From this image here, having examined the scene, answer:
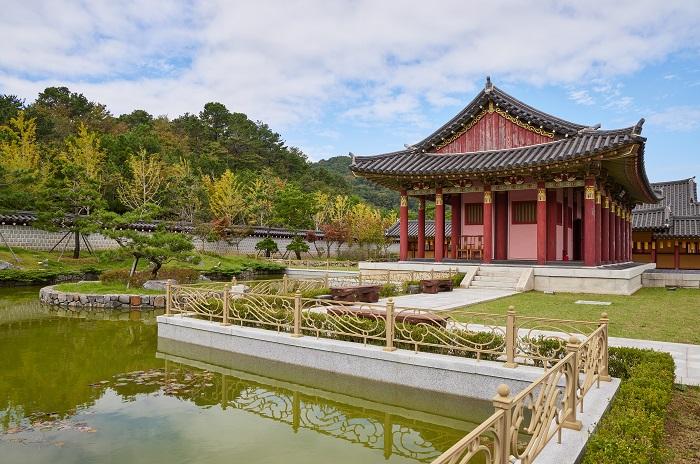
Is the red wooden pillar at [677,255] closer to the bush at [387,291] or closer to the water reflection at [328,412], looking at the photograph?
the bush at [387,291]

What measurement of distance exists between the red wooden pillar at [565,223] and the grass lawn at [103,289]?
58.8 feet

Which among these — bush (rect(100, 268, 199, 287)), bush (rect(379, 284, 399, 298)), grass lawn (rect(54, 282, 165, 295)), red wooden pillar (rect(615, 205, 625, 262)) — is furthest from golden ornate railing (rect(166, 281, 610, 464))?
red wooden pillar (rect(615, 205, 625, 262))

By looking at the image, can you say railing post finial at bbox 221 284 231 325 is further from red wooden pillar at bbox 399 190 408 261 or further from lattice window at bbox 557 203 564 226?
lattice window at bbox 557 203 564 226

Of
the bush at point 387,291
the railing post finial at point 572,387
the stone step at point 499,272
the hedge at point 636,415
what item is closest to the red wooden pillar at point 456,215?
the stone step at point 499,272

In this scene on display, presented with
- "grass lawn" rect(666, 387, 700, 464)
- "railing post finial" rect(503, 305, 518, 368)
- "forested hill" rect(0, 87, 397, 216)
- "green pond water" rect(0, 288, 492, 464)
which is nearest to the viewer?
"grass lawn" rect(666, 387, 700, 464)

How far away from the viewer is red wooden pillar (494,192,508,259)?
2278 cm

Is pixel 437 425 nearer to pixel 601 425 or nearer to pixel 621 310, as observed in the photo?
pixel 601 425

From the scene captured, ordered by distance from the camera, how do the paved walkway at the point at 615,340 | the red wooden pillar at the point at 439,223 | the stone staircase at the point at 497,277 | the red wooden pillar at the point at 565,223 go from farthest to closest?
1. the red wooden pillar at the point at 565,223
2. the red wooden pillar at the point at 439,223
3. the stone staircase at the point at 497,277
4. the paved walkway at the point at 615,340

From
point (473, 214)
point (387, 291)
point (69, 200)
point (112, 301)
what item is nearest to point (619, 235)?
point (473, 214)

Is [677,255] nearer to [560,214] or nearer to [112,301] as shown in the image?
[560,214]

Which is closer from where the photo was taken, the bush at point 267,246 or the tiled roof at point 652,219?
the tiled roof at point 652,219

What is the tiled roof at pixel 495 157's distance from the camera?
17.4 meters

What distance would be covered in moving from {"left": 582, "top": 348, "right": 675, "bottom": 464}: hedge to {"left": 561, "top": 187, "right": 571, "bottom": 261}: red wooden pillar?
16.2 m

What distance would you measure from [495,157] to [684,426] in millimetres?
16511
